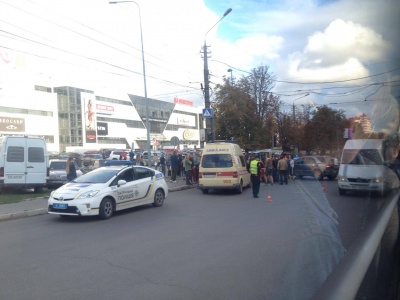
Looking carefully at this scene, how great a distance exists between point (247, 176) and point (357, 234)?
10.8 m

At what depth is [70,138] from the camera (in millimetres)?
62875

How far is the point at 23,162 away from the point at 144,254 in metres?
10.7

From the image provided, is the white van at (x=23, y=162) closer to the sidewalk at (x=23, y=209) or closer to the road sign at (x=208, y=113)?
the sidewalk at (x=23, y=209)

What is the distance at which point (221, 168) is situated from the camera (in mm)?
16125

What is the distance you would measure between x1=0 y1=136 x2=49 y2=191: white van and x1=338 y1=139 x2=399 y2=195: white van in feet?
41.3

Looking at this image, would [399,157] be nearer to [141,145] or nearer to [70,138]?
[70,138]

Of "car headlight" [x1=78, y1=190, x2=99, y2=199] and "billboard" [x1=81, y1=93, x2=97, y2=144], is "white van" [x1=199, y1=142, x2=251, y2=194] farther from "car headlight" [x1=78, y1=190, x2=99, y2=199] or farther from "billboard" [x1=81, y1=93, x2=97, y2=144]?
"billboard" [x1=81, y1=93, x2=97, y2=144]

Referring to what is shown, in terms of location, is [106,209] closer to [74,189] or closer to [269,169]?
[74,189]

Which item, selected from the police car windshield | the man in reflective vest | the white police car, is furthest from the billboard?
the police car windshield

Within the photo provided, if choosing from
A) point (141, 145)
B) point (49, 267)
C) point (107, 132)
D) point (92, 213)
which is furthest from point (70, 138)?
point (49, 267)

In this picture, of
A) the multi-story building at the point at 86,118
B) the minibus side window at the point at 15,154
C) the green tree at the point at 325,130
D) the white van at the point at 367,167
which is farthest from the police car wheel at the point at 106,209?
the multi-story building at the point at 86,118

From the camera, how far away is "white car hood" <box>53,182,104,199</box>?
10086 mm

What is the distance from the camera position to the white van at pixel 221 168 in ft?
52.4

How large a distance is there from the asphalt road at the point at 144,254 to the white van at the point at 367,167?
31 centimetres
